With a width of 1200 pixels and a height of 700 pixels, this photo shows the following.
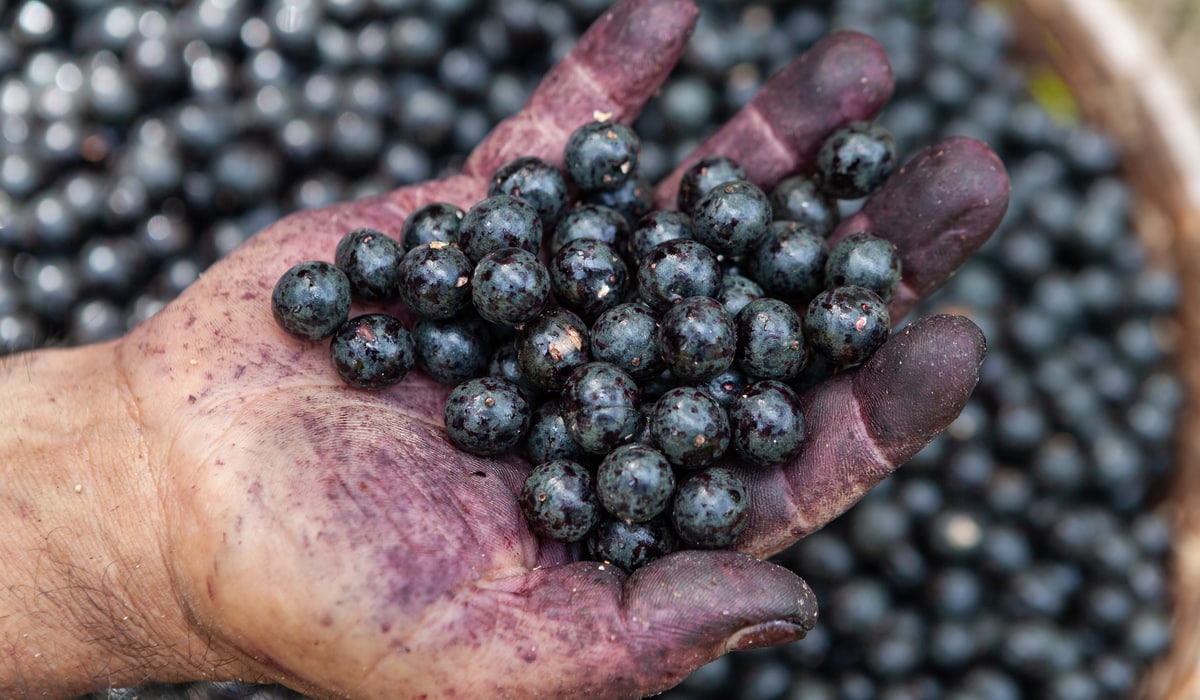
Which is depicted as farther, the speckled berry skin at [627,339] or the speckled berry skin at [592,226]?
the speckled berry skin at [592,226]

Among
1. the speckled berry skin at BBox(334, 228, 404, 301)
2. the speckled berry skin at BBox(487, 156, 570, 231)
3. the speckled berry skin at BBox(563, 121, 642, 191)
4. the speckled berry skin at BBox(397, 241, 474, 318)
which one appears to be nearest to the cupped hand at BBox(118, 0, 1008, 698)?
the speckled berry skin at BBox(334, 228, 404, 301)

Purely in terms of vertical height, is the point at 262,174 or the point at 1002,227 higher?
the point at 1002,227

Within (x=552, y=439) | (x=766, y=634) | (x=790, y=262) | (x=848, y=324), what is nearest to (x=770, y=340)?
(x=848, y=324)

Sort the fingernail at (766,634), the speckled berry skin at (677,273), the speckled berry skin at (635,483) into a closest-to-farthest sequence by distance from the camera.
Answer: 1. the fingernail at (766,634)
2. the speckled berry skin at (635,483)
3. the speckled berry skin at (677,273)

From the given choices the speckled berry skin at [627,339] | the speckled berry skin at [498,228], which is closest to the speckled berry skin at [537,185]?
the speckled berry skin at [498,228]

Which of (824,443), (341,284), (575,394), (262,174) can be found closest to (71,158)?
(262,174)

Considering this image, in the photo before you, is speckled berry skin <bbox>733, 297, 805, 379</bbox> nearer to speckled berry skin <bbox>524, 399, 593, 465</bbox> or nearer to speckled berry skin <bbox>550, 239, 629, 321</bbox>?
speckled berry skin <bbox>550, 239, 629, 321</bbox>

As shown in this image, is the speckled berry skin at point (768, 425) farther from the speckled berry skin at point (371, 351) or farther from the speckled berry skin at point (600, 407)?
the speckled berry skin at point (371, 351)

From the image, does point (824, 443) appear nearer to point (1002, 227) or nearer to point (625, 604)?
point (625, 604)
